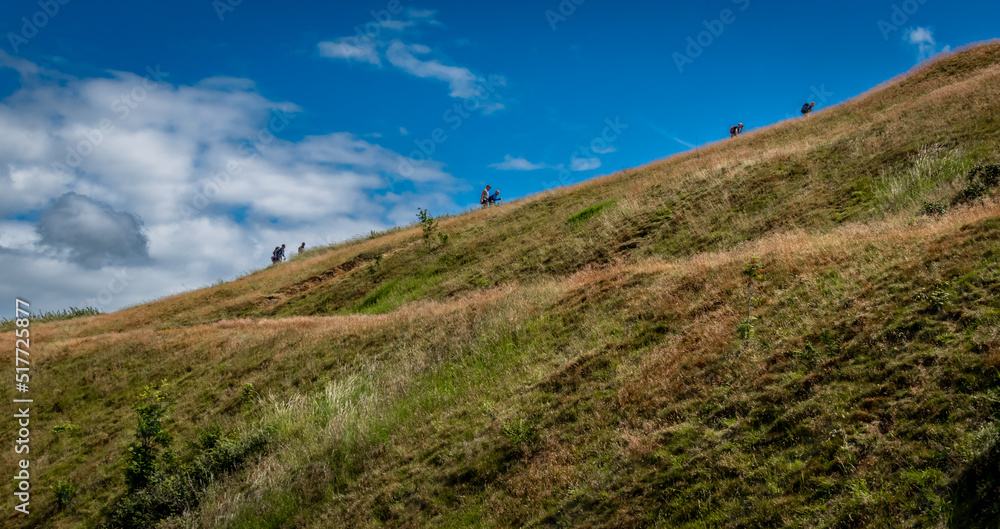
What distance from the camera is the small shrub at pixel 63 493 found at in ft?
46.4

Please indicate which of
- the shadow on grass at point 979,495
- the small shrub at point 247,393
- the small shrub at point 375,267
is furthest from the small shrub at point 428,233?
the shadow on grass at point 979,495

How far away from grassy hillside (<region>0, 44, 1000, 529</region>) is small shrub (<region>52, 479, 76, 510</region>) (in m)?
0.04

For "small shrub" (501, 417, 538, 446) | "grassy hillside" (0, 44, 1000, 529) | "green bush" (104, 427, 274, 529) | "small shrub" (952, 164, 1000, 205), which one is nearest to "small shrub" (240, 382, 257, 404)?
"grassy hillside" (0, 44, 1000, 529)

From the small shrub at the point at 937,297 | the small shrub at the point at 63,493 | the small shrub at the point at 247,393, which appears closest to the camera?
the small shrub at the point at 937,297

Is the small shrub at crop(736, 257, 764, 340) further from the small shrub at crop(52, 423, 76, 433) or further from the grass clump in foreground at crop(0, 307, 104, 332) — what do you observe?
the grass clump in foreground at crop(0, 307, 104, 332)

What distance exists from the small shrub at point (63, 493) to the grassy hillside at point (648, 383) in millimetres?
43

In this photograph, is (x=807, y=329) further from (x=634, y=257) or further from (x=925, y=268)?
(x=634, y=257)

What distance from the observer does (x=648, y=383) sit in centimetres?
972

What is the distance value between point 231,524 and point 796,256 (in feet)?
42.5

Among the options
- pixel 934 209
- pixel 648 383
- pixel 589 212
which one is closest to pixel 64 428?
pixel 648 383

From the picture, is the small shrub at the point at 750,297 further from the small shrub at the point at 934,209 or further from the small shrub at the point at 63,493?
the small shrub at the point at 63,493

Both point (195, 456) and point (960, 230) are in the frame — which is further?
point (195, 456)

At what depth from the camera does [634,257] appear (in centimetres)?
2138

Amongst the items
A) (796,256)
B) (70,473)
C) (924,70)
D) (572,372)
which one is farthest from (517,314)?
(924,70)
